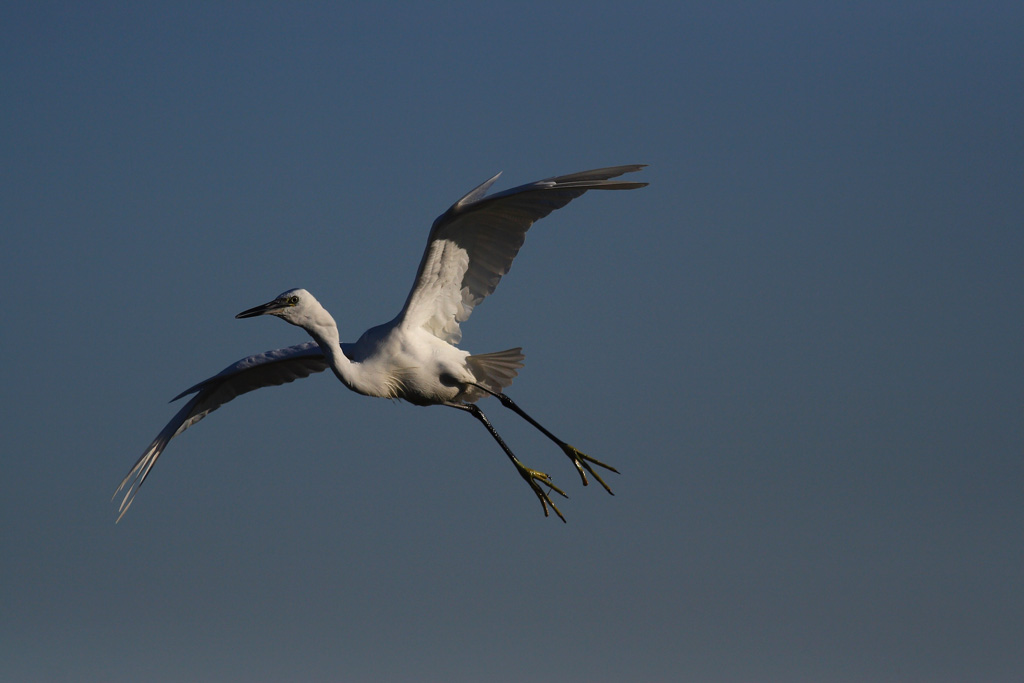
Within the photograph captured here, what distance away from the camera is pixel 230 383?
17594 millimetres

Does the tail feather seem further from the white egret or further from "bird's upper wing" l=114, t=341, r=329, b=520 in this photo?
"bird's upper wing" l=114, t=341, r=329, b=520

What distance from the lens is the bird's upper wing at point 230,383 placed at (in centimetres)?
1662

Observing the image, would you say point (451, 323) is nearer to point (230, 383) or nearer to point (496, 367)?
point (496, 367)

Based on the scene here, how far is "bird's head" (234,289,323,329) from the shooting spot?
13906mm

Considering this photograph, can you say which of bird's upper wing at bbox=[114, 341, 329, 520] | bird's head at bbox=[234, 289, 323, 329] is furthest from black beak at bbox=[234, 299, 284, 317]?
bird's upper wing at bbox=[114, 341, 329, 520]

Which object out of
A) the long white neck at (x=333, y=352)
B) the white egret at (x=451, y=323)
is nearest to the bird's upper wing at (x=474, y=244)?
the white egret at (x=451, y=323)

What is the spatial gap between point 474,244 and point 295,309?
235 cm

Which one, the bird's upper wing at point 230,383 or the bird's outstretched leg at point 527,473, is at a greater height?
the bird's upper wing at point 230,383

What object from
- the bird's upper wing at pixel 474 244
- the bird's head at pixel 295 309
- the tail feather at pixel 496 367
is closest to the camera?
the bird's upper wing at pixel 474 244

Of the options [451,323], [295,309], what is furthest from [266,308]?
[451,323]

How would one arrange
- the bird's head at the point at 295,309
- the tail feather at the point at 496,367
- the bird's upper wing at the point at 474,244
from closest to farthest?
1. the bird's upper wing at the point at 474,244
2. the bird's head at the point at 295,309
3. the tail feather at the point at 496,367

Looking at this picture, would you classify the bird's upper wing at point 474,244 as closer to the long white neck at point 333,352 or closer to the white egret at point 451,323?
the white egret at point 451,323

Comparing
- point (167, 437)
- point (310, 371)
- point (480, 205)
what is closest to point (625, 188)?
point (480, 205)

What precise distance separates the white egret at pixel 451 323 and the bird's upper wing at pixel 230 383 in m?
2.23
